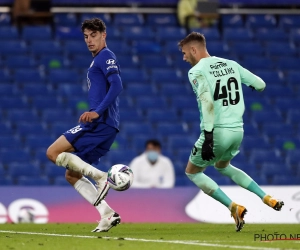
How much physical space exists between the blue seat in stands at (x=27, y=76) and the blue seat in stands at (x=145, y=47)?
2292 millimetres

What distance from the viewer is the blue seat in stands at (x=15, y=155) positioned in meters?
14.5

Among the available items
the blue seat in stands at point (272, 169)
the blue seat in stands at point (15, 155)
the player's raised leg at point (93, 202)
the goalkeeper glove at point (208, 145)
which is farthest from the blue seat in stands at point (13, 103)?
the goalkeeper glove at point (208, 145)

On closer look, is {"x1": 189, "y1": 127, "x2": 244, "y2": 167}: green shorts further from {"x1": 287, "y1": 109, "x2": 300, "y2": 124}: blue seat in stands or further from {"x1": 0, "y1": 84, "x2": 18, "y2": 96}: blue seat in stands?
{"x1": 287, "y1": 109, "x2": 300, "y2": 124}: blue seat in stands

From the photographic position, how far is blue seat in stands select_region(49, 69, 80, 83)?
16.5m

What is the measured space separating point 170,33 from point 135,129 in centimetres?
324

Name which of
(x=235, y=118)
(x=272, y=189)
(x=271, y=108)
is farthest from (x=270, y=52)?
(x=235, y=118)

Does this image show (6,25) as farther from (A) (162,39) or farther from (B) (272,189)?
(B) (272,189)

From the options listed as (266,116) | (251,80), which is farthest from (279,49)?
(251,80)

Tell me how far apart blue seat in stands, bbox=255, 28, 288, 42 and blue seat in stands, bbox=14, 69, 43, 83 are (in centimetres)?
516

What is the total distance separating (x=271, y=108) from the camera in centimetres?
1720

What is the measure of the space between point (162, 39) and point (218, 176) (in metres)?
4.22

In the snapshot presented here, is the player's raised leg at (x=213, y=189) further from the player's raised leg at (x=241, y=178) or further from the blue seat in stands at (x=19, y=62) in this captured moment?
the blue seat in stands at (x=19, y=62)

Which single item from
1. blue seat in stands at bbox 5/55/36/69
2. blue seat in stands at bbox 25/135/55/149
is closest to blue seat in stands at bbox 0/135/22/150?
blue seat in stands at bbox 25/135/55/149

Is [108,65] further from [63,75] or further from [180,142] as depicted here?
[63,75]
